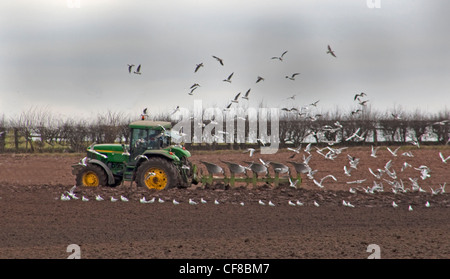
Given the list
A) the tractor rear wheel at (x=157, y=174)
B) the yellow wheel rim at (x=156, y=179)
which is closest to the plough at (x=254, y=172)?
the tractor rear wheel at (x=157, y=174)

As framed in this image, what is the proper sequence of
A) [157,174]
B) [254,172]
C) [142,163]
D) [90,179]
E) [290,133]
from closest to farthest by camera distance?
[142,163]
[157,174]
[90,179]
[254,172]
[290,133]

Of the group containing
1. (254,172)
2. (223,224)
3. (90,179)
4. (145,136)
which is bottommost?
(223,224)

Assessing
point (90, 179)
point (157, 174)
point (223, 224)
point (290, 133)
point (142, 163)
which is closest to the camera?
point (223, 224)

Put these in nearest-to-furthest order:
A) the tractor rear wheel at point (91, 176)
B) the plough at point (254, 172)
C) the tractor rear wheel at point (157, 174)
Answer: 1. the tractor rear wheel at point (157, 174)
2. the tractor rear wheel at point (91, 176)
3. the plough at point (254, 172)

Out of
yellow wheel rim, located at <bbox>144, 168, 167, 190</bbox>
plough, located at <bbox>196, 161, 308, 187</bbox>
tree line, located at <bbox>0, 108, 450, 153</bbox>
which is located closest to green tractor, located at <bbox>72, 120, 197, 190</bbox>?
yellow wheel rim, located at <bbox>144, 168, 167, 190</bbox>

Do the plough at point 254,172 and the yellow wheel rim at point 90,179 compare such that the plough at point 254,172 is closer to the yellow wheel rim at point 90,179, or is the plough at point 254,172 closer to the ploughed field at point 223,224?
the ploughed field at point 223,224

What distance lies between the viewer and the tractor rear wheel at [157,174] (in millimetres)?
18906

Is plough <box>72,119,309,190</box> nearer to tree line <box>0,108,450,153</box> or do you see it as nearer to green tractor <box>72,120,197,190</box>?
green tractor <box>72,120,197,190</box>

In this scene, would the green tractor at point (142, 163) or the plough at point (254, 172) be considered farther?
the plough at point (254, 172)

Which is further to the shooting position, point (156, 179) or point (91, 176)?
point (91, 176)

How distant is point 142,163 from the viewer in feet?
62.0

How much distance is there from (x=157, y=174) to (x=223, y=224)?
5.15 m

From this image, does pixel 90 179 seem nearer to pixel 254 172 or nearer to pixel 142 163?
pixel 142 163

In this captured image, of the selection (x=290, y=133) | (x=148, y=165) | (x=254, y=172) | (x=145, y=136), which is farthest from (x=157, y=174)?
(x=290, y=133)
